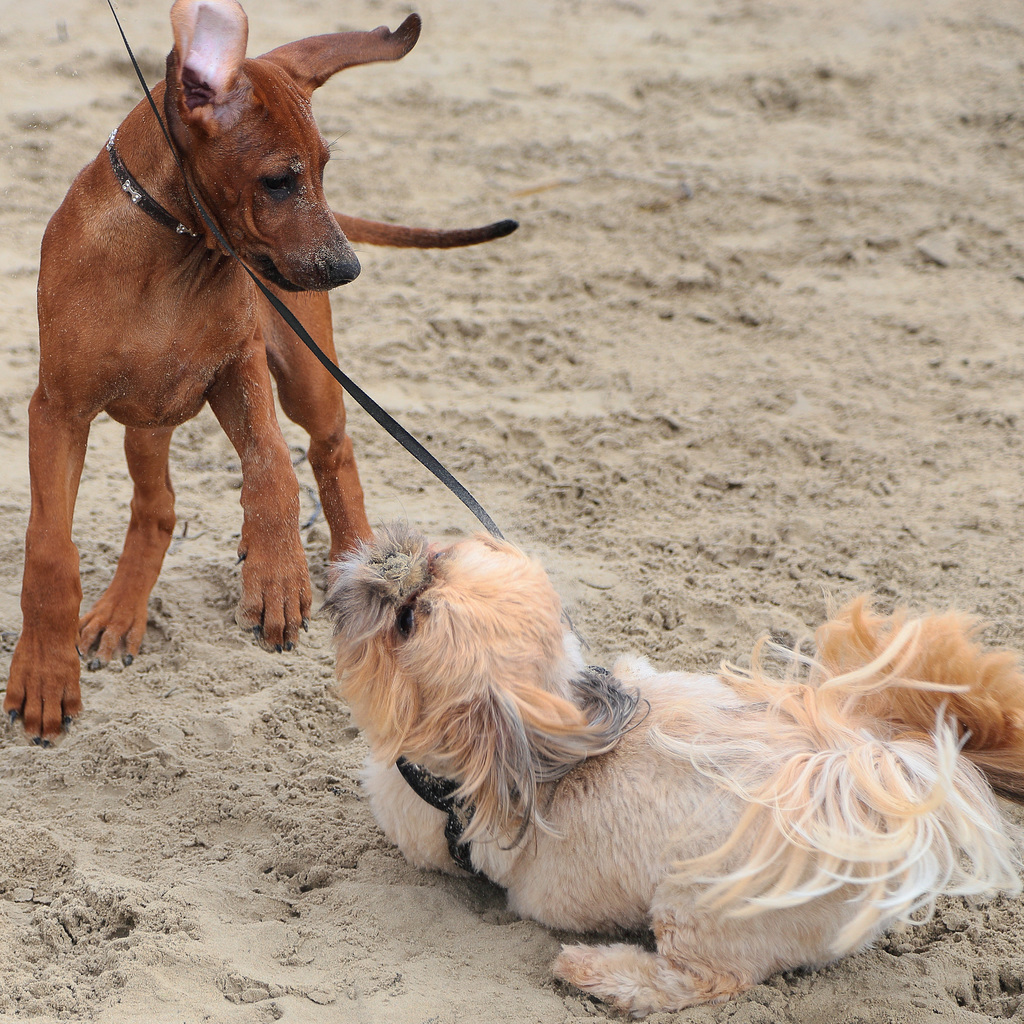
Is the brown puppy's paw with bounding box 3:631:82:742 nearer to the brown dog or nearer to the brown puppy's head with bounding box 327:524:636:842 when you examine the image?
the brown dog

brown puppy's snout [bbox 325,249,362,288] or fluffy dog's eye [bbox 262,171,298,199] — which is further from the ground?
fluffy dog's eye [bbox 262,171,298,199]

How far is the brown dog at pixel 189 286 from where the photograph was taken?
2604 millimetres

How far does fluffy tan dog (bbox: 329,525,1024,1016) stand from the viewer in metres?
2.13

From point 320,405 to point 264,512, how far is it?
73 cm

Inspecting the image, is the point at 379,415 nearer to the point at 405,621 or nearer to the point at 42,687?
the point at 405,621

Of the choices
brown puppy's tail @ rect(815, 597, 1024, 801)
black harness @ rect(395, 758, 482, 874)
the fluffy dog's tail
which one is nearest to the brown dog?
black harness @ rect(395, 758, 482, 874)

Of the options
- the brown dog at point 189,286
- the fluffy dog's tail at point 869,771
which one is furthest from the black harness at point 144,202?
the fluffy dog's tail at point 869,771

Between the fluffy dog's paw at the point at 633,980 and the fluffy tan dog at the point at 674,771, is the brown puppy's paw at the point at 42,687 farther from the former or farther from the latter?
the fluffy dog's paw at the point at 633,980

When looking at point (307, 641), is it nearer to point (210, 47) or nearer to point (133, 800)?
point (133, 800)

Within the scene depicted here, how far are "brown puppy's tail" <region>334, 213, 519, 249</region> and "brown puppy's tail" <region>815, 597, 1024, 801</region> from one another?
78.1 inches

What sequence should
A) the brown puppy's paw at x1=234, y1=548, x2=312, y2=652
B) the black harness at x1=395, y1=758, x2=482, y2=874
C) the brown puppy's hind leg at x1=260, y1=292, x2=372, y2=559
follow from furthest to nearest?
1. the brown puppy's hind leg at x1=260, y1=292, x2=372, y2=559
2. the brown puppy's paw at x1=234, y1=548, x2=312, y2=652
3. the black harness at x1=395, y1=758, x2=482, y2=874

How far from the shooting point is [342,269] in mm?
2662

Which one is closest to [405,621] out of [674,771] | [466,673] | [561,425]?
[466,673]

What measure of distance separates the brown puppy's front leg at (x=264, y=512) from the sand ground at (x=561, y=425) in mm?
494
